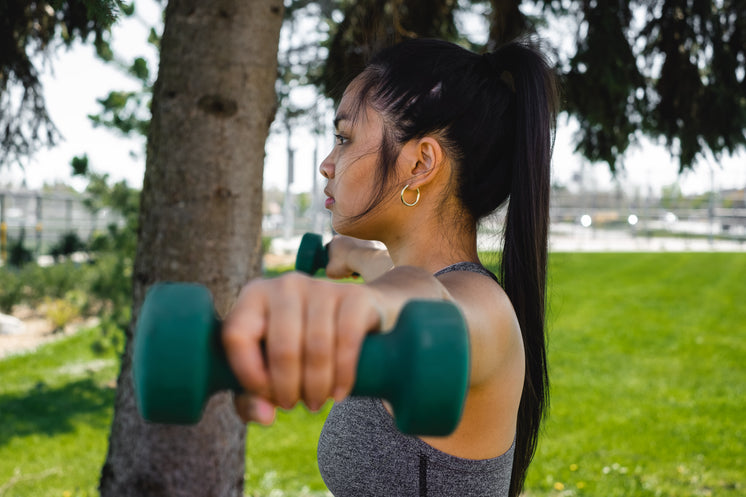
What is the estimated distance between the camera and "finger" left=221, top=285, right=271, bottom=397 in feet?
1.97

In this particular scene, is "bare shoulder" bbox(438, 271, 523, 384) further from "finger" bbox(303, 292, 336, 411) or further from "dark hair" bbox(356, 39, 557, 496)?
"finger" bbox(303, 292, 336, 411)

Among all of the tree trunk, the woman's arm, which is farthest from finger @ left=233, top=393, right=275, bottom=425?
the tree trunk

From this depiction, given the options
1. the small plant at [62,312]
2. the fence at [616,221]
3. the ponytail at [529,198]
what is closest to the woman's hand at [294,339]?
the ponytail at [529,198]

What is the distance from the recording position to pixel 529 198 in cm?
144

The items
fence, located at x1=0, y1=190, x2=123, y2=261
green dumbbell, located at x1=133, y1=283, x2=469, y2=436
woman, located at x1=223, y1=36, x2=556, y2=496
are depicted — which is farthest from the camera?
fence, located at x1=0, y1=190, x2=123, y2=261

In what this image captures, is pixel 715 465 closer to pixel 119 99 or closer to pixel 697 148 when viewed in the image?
pixel 697 148

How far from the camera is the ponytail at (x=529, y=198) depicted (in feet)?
4.63

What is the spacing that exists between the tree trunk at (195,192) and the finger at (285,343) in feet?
6.72

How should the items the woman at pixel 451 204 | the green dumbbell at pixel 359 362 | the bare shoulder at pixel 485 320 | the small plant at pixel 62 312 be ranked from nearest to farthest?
the green dumbbell at pixel 359 362
the bare shoulder at pixel 485 320
the woman at pixel 451 204
the small plant at pixel 62 312

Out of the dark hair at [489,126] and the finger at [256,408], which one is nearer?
the finger at [256,408]

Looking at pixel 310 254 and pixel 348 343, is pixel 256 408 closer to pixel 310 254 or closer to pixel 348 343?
pixel 348 343

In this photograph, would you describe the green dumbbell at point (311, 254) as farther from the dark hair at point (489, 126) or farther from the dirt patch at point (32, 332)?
the dirt patch at point (32, 332)

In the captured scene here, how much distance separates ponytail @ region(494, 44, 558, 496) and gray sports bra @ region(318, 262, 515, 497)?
0.15m

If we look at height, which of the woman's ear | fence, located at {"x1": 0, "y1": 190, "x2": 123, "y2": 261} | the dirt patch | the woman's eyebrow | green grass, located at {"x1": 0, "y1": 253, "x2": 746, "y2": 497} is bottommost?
the dirt patch
